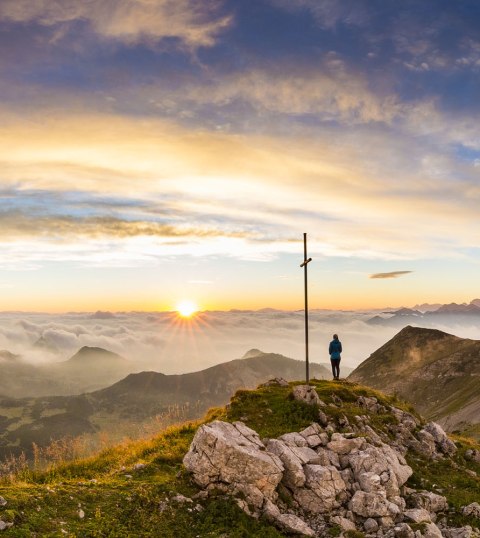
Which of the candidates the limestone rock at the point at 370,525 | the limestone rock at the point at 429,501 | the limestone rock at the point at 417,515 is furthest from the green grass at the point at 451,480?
the limestone rock at the point at 370,525

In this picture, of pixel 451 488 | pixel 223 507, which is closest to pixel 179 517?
A: pixel 223 507

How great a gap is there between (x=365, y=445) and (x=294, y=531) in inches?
269

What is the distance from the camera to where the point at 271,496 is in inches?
615

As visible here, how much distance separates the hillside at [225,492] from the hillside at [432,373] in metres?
59.9

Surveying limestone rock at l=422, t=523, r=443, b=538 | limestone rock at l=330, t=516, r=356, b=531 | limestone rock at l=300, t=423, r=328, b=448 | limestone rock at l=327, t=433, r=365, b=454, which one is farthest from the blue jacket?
limestone rock at l=330, t=516, r=356, b=531

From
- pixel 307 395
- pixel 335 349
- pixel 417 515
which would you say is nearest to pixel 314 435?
pixel 307 395

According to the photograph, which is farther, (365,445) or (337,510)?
(365,445)

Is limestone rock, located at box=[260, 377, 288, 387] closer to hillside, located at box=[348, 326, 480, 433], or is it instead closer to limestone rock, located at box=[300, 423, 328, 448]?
limestone rock, located at box=[300, 423, 328, 448]

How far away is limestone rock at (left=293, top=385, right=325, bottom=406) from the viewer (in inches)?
968

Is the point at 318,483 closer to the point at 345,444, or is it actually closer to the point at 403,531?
the point at 403,531

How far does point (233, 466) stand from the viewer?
1592cm

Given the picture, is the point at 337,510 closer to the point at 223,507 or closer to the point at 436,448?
the point at 223,507

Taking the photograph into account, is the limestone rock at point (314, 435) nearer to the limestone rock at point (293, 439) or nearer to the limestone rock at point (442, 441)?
the limestone rock at point (293, 439)

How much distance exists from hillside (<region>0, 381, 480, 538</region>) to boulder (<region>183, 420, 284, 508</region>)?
481mm
